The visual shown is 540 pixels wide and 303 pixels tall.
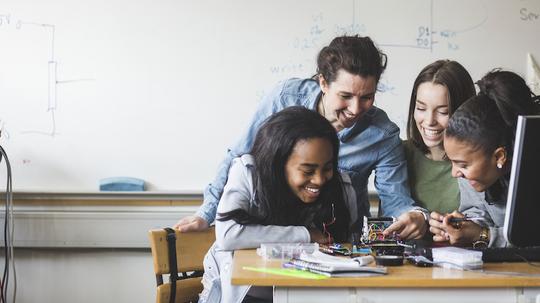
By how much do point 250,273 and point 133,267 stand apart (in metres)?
1.86

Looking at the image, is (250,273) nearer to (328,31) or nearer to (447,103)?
Result: (447,103)

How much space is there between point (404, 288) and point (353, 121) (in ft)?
2.65

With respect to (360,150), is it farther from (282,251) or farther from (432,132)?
(282,251)

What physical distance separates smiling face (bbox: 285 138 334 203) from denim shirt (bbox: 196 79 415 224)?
30 centimetres

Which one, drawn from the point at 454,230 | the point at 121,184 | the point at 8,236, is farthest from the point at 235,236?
the point at 8,236

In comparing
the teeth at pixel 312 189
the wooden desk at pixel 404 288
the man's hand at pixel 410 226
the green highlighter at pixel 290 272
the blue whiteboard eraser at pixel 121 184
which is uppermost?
the teeth at pixel 312 189

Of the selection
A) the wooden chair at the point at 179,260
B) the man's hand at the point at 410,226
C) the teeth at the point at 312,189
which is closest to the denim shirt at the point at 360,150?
the wooden chair at the point at 179,260

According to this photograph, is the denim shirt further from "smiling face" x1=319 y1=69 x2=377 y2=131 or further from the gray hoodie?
the gray hoodie

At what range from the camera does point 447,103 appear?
8.44 ft

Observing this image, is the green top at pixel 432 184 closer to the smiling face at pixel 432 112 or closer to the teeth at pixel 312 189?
the smiling face at pixel 432 112

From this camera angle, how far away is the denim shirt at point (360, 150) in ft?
8.73

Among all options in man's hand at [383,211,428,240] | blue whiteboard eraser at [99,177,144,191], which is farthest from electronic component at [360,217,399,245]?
blue whiteboard eraser at [99,177,144,191]

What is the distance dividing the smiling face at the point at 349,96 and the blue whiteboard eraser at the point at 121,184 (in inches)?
49.3

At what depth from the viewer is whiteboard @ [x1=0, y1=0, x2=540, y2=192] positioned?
11.4ft
